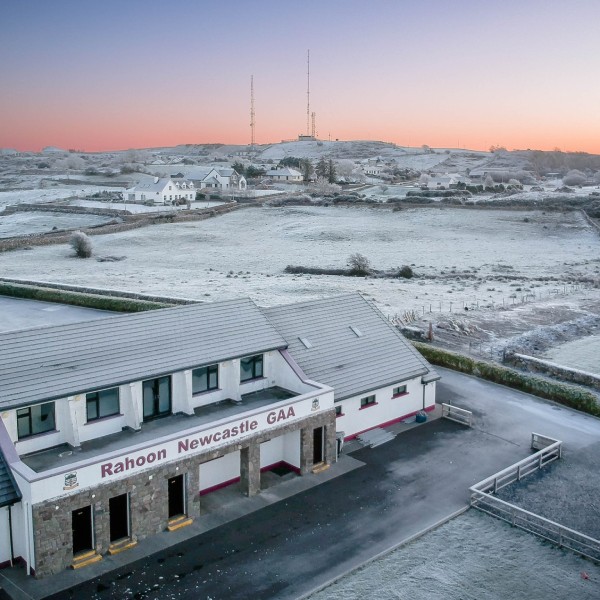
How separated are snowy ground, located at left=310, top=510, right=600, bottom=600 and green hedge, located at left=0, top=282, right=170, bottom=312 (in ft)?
96.5

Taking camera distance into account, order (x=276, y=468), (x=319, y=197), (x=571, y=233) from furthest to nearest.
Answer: (x=319, y=197) → (x=571, y=233) → (x=276, y=468)

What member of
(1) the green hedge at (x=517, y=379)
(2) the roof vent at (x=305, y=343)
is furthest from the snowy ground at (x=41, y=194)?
(2) the roof vent at (x=305, y=343)

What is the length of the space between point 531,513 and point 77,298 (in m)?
38.8

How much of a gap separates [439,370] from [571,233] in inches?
2601

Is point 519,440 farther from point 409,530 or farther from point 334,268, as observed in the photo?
point 334,268

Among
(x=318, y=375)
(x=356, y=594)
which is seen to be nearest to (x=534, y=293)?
(x=318, y=375)

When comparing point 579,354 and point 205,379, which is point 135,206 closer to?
point 579,354

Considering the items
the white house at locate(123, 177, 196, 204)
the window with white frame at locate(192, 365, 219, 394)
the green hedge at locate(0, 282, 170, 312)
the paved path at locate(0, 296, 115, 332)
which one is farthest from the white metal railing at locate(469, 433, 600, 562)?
the white house at locate(123, 177, 196, 204)

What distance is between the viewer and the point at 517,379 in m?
33.6

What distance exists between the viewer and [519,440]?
27.9 metres

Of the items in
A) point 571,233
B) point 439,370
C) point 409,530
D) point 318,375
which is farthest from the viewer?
point 571,233

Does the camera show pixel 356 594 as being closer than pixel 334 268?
Yes

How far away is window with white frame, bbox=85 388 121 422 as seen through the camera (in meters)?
21.7

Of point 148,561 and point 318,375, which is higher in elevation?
point 318,375
